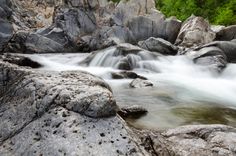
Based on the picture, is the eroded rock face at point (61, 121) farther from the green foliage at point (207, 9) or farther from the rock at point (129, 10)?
the green foliage at point (207, 9)

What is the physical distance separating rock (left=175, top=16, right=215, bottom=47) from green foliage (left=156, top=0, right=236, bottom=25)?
37.4 ft

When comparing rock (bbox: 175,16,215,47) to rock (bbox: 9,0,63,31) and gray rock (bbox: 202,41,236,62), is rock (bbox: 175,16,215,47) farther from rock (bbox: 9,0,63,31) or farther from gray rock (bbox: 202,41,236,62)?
rock (bbox: 9,0,63,31)

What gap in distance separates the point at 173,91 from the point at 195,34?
14.4m

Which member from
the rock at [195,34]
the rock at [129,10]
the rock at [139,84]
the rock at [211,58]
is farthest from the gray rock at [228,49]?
the rock at [129,10]

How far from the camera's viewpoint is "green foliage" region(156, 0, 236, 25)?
38625 mm

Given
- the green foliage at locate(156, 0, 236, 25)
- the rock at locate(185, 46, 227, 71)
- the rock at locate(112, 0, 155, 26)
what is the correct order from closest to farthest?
the rock at locate(185, 46, 227, 71) < the rock at locate(112, 0, 155, 26) < the green foliage at locate(156, 0, 236, 25)

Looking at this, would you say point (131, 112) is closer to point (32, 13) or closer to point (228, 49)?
point (228, 49)

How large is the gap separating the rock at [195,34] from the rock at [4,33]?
12.7 m

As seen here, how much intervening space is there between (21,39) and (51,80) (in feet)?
65.9

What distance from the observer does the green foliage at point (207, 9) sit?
38.6 metres

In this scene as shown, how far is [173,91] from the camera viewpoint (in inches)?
542

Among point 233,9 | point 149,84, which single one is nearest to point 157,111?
point 149,84

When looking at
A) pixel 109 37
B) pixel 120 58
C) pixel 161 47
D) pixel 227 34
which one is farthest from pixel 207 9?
pixel 120 58

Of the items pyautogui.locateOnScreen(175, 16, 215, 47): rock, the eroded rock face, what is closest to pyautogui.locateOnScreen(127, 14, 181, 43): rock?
pyautogui.locateOnScreen(175, 16, 215, 47): rock
